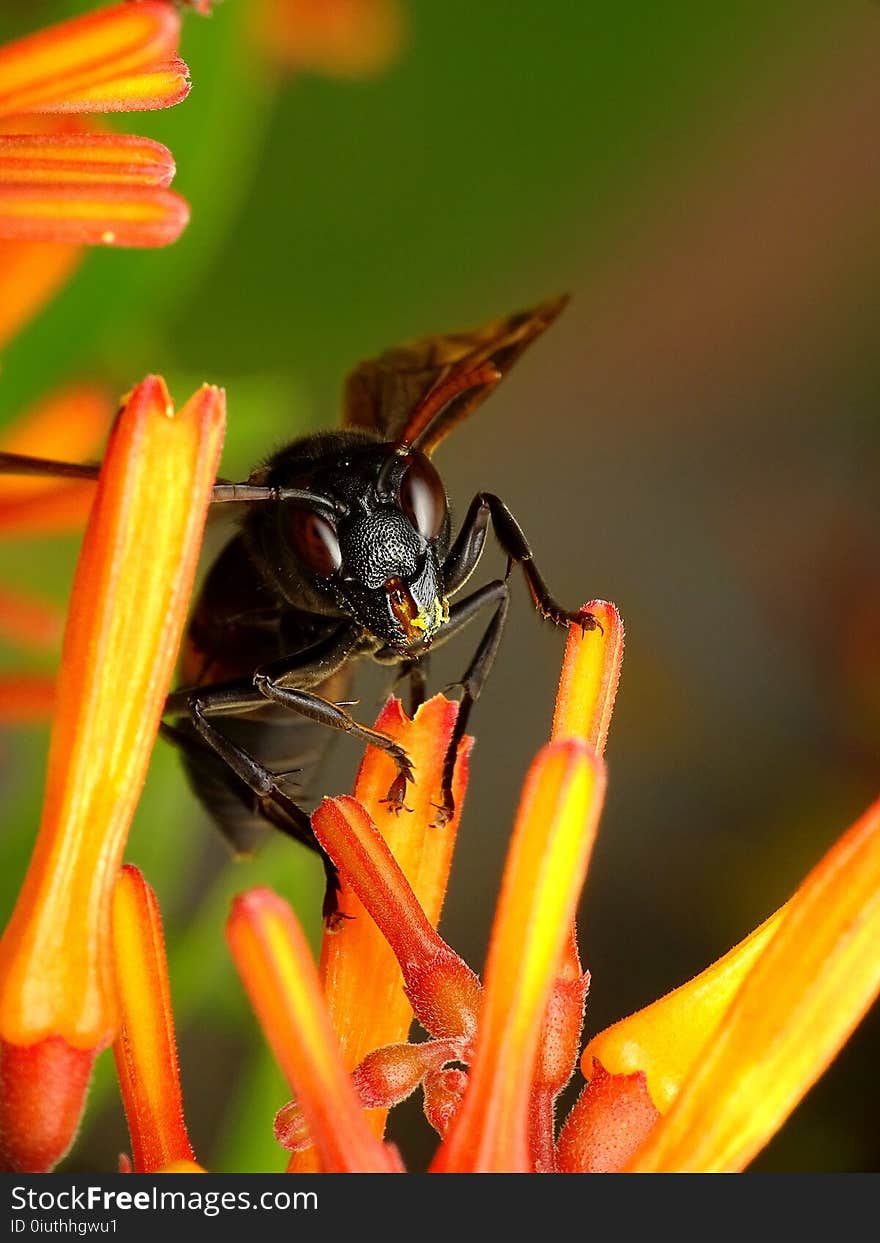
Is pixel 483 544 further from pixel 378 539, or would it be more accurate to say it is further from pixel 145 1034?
pixel 145 1034

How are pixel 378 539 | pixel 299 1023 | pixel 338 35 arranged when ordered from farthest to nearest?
pixel 338 35, pixel 378 539, pixel 299 1023

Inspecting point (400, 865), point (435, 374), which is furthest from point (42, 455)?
point (400, 865)

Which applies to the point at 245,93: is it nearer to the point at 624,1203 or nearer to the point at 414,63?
the point at 414,63

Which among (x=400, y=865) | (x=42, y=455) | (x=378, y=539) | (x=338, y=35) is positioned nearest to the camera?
(x=400, y=865)

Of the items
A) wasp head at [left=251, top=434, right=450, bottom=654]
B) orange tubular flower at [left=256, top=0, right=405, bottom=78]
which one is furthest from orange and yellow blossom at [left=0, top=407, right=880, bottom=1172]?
orange tubular flower at [left=256, top=0, right=405, bottom=78]

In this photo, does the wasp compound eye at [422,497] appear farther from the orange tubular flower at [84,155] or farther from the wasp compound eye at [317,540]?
the orange tubular flower at [84,155]

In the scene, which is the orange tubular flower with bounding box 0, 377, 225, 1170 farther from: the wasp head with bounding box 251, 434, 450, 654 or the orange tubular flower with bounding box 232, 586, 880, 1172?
the wasp head with bounding box 251, 434, 450, 654

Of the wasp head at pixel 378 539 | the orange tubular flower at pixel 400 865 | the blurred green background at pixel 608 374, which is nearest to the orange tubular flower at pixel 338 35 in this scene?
the blurred green background at pixel 608 374
